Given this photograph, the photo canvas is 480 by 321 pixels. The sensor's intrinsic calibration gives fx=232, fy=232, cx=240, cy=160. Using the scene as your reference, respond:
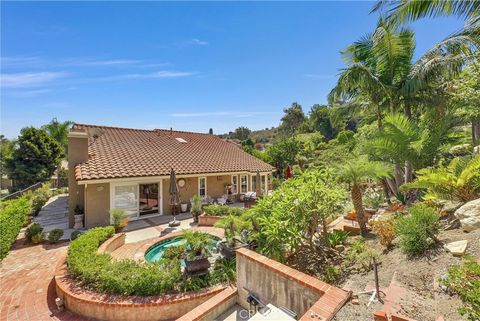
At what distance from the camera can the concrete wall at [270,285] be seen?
4.75m

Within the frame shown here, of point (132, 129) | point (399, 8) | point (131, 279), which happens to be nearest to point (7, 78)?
point (132, 129)

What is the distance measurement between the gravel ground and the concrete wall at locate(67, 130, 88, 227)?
14670 mm

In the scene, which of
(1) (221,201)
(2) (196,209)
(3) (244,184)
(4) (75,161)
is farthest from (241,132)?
(4) (75,161)

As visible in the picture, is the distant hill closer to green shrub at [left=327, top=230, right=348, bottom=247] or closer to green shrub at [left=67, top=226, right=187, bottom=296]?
green shrub at [left=327, top=230, right=348, bottom=247]

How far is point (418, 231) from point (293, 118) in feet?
193

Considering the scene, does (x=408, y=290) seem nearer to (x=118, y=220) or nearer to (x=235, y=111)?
(x=118, y=220)

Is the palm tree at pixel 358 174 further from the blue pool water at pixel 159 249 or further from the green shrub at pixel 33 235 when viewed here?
the green shrub at pixel 33 235

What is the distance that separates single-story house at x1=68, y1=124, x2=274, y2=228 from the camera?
1370 centimetres

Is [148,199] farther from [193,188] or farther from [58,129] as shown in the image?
[58,129]

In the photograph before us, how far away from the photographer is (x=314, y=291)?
179 inches

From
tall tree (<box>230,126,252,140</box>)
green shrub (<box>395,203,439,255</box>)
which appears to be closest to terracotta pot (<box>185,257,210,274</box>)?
green shrub (<box>395,203,439,255</box>)

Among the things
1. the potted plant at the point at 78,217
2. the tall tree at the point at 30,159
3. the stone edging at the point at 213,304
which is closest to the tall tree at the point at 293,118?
the tall tree at the point at 30,159

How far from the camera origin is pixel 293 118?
61.7 meters

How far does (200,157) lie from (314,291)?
16896 mm
